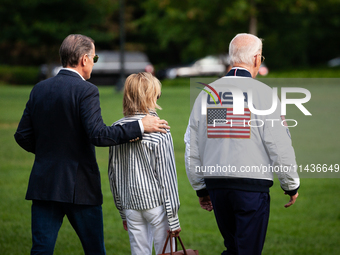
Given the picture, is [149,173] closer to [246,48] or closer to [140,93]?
[140,93]

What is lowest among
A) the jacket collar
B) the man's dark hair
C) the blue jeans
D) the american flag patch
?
the blue jeans

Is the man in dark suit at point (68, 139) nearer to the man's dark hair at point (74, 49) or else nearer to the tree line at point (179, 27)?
the man's dark hair at point (74, 49)

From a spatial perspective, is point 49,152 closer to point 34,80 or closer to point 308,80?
point 308,80

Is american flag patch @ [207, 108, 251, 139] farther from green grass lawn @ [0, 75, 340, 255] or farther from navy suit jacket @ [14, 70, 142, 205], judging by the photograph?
green grass lawn @ [0, 75, 340, 255]

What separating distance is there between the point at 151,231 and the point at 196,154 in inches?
27.7

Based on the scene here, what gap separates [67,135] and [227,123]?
1104mm

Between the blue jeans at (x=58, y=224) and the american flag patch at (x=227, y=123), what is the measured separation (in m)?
1.01

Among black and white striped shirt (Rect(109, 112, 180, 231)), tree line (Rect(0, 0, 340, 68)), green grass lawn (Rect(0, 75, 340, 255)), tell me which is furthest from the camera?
tree line (Rect(0, 0, 340, 68))

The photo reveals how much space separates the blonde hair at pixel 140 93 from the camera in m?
3.52

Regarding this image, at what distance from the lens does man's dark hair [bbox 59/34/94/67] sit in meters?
3.32

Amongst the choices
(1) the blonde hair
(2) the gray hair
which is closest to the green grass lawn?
(1) the blonde hair

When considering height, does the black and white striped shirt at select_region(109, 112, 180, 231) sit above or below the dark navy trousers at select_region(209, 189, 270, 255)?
above

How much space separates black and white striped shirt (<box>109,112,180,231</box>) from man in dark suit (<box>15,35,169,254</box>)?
0.15 meters

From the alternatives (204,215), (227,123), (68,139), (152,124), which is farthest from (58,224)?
(204,215)
